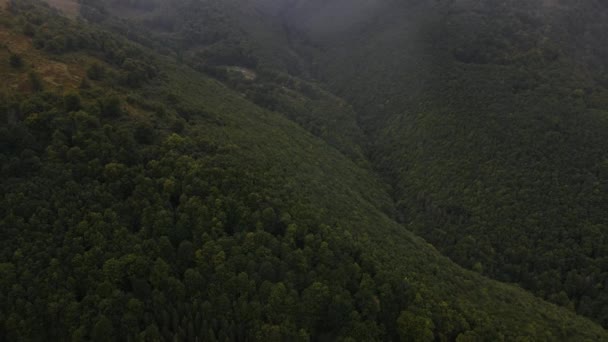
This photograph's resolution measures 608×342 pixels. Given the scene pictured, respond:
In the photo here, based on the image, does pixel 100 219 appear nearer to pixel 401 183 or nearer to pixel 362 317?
pixel 362 317

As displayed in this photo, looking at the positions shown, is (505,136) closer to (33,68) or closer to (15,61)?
(33,68)

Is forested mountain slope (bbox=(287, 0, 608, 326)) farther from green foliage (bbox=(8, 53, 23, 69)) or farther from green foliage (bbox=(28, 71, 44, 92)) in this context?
green foliage (bbox=(8, 53, 23, 69))

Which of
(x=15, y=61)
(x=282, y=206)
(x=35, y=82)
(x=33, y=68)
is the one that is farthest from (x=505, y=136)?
(x=15, y=61)

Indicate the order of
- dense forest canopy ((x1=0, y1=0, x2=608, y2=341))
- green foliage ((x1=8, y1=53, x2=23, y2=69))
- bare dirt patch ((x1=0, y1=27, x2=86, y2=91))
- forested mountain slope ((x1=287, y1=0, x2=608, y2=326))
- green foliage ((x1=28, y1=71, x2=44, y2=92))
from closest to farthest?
1. dense forest canopy ((x1=0, y1=0, x2=608, y2=341))
2. green foliage ((x1=28, y1=71, x2=44, y2=92))
3. bare dirt patch ((x1=0, y1=27, x2=86, y2=91))
4. green foliage ((x1=8, y1=53, x2=23, y2=69))
5. forested mountain slope ((x1=287, y1=0, x2=608, y2=326))

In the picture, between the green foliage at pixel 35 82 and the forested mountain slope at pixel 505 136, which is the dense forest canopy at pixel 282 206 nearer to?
the green foliage at pixel 35 82

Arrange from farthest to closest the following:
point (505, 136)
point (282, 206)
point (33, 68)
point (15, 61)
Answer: point (505, 136)
point (33, 68)
point (15, 61)
point (282, 206)

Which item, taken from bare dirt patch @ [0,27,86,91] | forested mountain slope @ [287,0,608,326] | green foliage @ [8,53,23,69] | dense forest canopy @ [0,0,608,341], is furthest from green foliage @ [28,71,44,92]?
forested mountain slope @ [287,0,608,326]

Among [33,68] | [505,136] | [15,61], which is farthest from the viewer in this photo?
[505,136]
